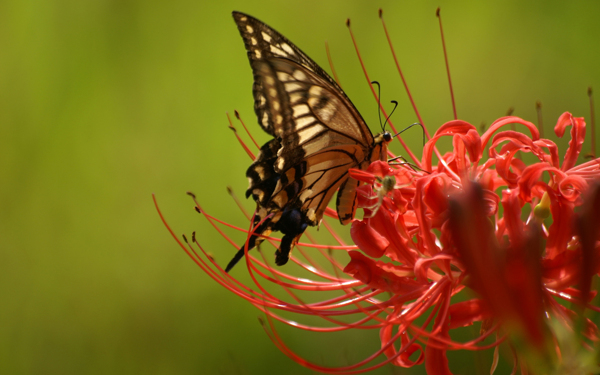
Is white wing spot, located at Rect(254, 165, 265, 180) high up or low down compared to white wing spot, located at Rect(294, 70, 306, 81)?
down

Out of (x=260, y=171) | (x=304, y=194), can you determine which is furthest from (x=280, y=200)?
(x=260, y=171)

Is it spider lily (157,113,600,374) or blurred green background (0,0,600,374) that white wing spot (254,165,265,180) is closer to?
spider lily (157,113,600,374)

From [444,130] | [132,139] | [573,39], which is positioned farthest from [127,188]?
[573,39]

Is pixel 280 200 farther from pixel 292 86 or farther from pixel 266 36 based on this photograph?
pixel 266 36

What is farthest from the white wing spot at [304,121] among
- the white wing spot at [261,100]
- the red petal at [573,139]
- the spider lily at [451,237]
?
the red petal at [573,139]

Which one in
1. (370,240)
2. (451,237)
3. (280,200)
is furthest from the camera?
(280,200)

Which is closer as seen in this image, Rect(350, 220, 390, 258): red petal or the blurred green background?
Rect(350, 220, 390, 258): red petal

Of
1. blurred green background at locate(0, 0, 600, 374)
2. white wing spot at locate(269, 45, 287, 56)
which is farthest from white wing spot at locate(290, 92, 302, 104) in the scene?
blurred green background at locate(0, 0, 600, 374)
